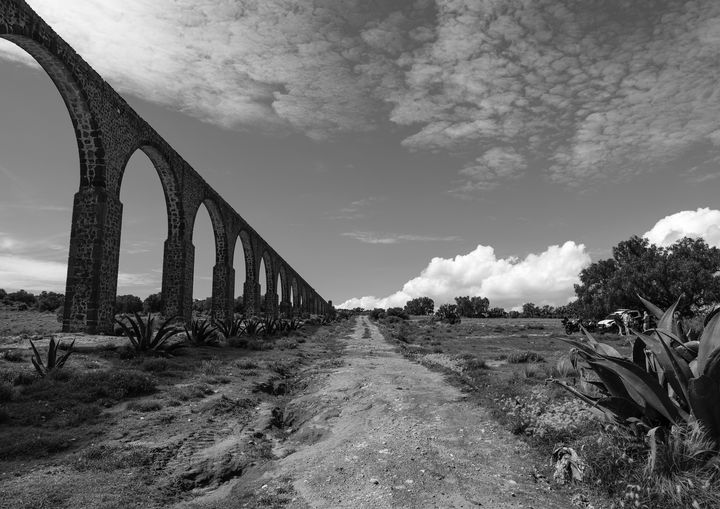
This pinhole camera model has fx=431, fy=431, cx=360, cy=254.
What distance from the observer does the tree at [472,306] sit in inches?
4811

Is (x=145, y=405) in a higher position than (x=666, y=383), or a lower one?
lower

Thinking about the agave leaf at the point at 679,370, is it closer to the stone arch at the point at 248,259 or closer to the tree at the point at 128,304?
the stone arch at the point at 248,259

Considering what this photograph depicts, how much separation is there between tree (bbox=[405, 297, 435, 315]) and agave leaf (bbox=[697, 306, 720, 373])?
150577mm

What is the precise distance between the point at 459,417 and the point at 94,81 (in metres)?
14.0

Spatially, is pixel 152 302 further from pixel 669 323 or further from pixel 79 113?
pixel 669 323

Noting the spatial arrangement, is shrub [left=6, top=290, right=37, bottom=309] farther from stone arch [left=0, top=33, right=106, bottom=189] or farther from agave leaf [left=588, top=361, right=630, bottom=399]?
agave leaf [left=588, top=361, right=630, bottom=399]

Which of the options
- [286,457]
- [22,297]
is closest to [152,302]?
[22,297]

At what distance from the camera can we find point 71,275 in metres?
12.5

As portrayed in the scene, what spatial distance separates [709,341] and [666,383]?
21.6 inches

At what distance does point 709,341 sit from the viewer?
9.78 ft

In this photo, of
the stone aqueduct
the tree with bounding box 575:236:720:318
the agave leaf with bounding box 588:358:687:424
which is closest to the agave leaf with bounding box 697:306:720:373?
the agave leaf with bounding box 588:358:687:424

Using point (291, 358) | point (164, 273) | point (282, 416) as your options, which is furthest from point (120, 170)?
point (282, 416)

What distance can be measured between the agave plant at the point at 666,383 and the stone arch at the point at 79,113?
13.9 metres

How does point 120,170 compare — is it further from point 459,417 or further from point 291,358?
point 459,417
